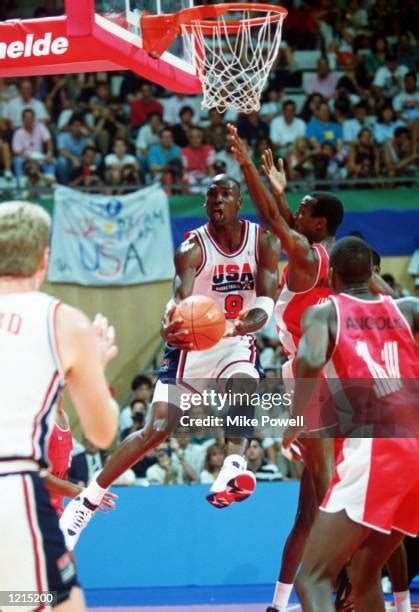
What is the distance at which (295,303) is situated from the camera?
7066 millimetres

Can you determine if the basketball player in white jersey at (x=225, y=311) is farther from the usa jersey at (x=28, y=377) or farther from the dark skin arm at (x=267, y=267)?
the usa jersey at (x=28, y=377)

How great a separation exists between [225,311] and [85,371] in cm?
353

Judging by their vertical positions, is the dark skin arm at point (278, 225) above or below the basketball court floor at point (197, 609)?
above

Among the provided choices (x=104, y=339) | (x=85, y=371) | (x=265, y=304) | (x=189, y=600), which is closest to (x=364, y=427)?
(x=104, y=339)

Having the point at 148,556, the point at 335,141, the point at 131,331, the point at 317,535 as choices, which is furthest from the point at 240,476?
the point at 335,141

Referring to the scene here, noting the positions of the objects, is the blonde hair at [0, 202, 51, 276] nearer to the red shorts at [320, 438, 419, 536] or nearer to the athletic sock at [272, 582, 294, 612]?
the red shorts at [320, 438, 419, 536]

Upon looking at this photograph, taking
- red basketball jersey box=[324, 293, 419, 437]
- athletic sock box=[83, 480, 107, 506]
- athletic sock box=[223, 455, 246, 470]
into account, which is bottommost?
athletic sock box=[83, 480, 107, 506]

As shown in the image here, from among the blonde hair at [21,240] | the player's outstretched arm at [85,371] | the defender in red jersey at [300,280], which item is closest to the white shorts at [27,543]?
the player's outstretched arm at [85,371]

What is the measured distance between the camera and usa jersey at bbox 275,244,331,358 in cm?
694

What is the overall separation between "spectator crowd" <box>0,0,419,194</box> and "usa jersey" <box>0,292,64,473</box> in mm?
9159

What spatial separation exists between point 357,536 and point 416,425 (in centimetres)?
59

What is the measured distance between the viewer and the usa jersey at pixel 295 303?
6938 mm

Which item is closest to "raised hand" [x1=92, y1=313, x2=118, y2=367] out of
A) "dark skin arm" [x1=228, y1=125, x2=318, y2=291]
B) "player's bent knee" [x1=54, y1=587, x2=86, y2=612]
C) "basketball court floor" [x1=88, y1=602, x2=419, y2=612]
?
"player's bent knee" [x1=54, y1=587, x2=86, y2=612]

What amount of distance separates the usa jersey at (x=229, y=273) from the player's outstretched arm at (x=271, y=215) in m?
0.62
